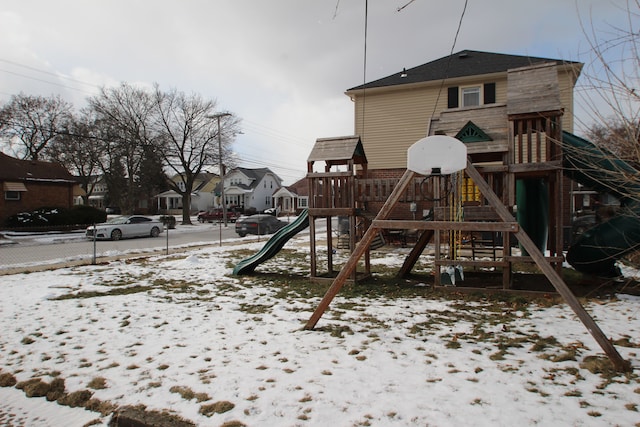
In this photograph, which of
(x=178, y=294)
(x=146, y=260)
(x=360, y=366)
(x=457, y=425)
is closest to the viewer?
(x=457, y=425)

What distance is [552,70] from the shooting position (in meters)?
7.60

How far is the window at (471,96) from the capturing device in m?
16.6

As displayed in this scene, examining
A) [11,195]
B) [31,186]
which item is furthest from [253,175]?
[11,195]

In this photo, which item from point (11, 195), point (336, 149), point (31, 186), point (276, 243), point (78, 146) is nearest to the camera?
point (336, 149)

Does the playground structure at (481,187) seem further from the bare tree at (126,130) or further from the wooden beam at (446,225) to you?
the bare tree at (126,130)

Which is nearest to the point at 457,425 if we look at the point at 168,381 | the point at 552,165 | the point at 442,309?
the point at 168,381

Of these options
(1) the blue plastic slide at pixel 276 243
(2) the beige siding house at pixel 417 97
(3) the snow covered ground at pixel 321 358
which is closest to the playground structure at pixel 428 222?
(3) the snow covered ground at pixel 321 358

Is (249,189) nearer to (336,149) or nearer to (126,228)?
(126,228)

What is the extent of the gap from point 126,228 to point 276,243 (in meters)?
16.3

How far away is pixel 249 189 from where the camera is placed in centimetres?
6091

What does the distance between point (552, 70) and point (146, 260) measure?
12346 millimetres

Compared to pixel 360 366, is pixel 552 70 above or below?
above

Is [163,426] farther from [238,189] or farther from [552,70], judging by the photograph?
[238,189]

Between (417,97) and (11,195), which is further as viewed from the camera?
(11,195)
